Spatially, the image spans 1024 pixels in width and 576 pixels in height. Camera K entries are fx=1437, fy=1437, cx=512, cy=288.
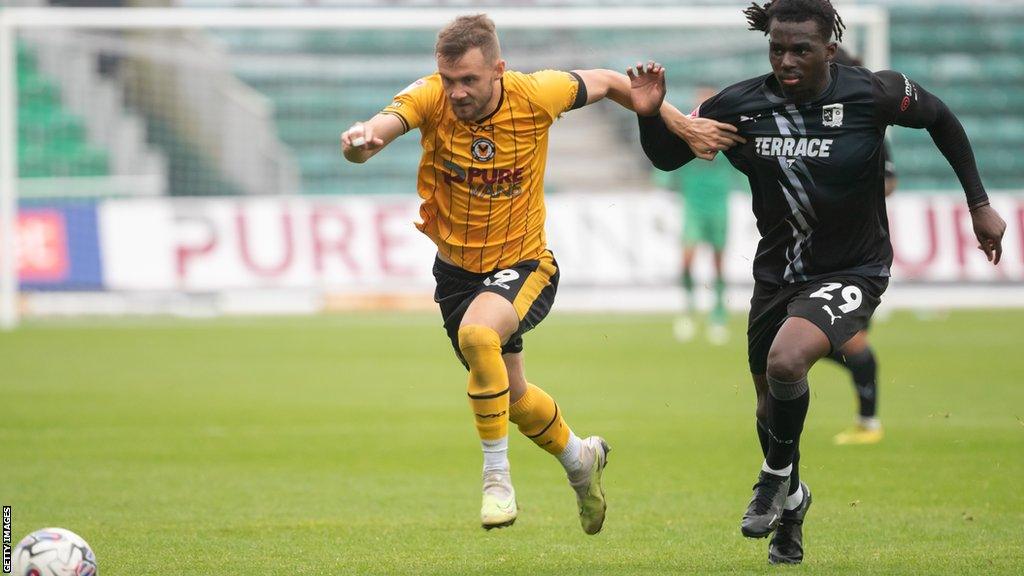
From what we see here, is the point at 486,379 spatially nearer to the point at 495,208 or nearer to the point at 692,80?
the point at 495,208

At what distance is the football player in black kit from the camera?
539 centimetres

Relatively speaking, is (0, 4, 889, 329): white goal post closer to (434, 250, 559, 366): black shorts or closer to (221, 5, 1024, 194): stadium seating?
(221, 5, 1024, 194): stadium seating

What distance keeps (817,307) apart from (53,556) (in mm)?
2839

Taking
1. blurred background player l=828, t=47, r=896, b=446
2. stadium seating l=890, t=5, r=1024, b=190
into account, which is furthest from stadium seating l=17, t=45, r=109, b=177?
blurred background player l=828, t=47, r=896, b=446

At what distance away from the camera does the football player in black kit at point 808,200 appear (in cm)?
539

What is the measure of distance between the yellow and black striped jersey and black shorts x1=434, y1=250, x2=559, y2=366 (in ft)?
0.15

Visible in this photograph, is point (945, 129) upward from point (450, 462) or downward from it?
upward

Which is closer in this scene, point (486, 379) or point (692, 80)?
point (486, 379)

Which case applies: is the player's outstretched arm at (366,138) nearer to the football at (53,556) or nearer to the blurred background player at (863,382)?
the football at (53,556)

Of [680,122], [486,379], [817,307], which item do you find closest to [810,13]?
[680,122]

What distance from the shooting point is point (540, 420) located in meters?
6.02

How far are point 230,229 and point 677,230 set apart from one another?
616 cm

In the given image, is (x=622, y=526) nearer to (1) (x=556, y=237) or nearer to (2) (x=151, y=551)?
(2) (x=151, y=551)

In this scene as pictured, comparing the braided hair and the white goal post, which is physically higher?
the braided hair
